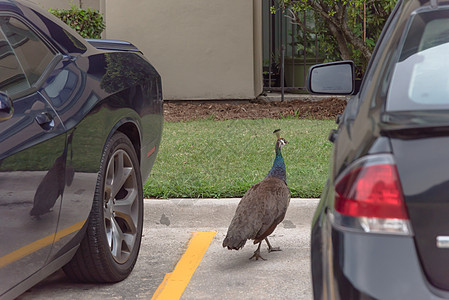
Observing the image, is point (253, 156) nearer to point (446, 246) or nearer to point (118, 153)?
point (118, 153)

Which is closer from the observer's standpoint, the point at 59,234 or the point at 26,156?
the point at 26,156

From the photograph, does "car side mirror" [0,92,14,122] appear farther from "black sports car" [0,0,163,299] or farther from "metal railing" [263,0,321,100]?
"metal railing" [263,0,321,100]

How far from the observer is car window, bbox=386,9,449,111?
2.22 m

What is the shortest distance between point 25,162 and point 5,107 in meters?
0.34

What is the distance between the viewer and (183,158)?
766 cm

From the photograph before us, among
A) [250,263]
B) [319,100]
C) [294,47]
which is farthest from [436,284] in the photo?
[294,47]

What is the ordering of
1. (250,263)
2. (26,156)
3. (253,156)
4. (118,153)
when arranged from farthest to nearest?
(253,156) → (250,263) → (118,153) → (26,156)

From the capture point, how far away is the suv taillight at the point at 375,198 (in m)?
2.00

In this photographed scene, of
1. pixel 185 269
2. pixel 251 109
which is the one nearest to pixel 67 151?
pixel 185 269

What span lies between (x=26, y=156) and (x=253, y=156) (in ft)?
15.1

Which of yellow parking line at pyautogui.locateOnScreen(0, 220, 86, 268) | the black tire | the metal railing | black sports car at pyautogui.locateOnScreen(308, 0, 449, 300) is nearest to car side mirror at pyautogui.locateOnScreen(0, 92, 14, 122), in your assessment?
yellow parking line at pyautogui.locateOnScreen(0, 220, 86, 268)

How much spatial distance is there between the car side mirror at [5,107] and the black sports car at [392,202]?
4.75 feet

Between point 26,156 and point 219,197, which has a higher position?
point 26,156

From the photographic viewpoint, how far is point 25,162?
3209 mm
